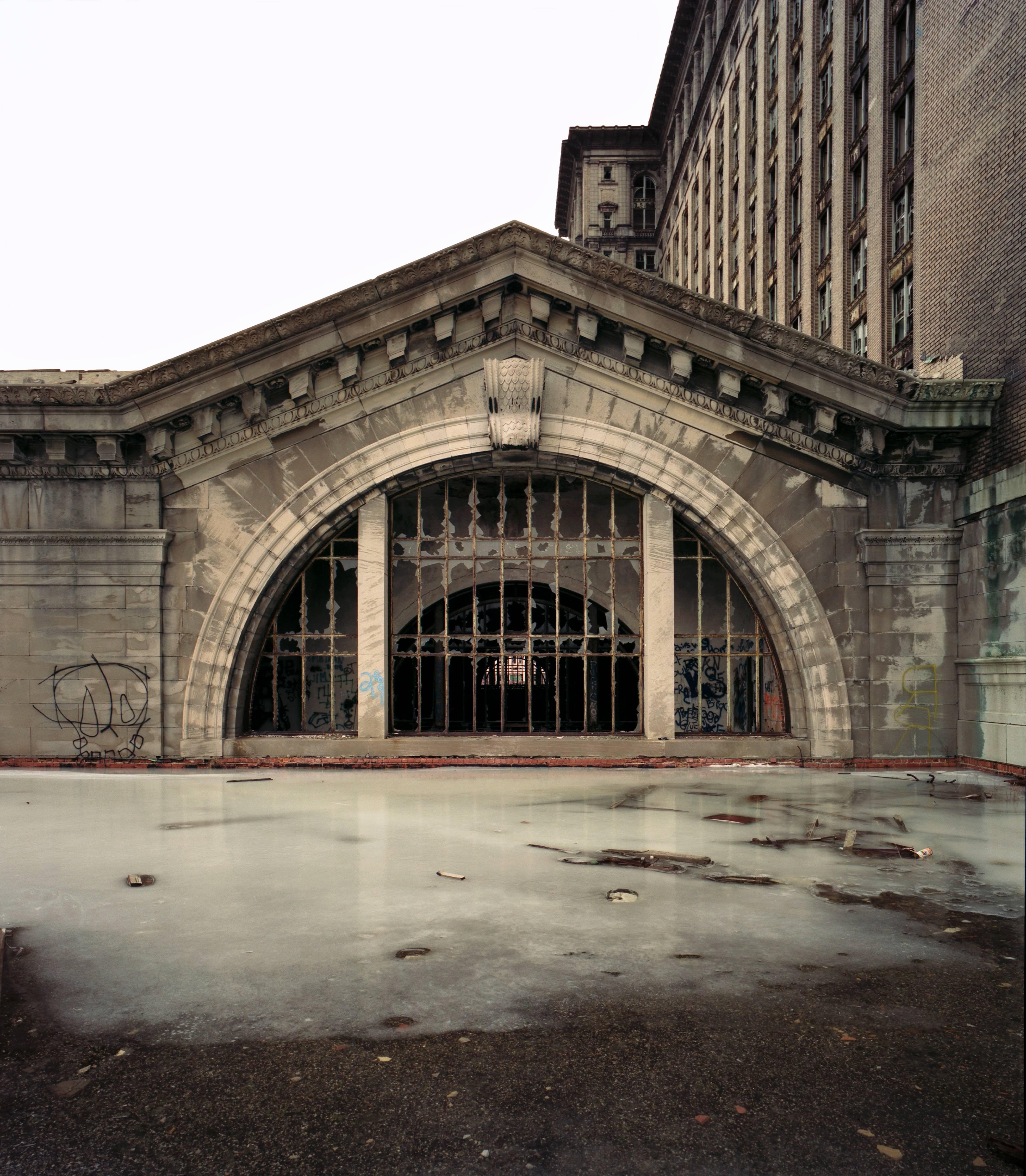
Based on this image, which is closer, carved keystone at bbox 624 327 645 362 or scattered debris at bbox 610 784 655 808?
scattered debris at bbox 610 784 655 808

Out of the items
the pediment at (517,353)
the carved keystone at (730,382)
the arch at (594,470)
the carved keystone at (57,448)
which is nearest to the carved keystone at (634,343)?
the pediment at (517,353)

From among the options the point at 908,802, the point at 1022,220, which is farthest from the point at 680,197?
the point at 908,802

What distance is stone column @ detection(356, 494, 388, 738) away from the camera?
44.9 ft

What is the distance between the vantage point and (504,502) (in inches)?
558

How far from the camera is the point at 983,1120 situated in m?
3.06

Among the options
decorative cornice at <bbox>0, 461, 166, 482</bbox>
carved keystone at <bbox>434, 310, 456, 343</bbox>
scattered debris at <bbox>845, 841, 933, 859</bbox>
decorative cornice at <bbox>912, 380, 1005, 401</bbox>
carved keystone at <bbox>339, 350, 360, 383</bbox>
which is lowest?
scattered debris at <bbox>845, 841, 933, 859</bbox>

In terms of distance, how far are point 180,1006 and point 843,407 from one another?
11916 mm

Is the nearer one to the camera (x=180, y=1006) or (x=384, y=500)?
(x=180, y=1006)

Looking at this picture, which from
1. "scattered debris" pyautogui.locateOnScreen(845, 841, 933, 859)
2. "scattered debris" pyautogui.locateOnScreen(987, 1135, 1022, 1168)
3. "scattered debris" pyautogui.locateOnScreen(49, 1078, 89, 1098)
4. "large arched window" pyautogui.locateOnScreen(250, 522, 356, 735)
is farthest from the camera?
"large arched window" pyautogui.locateOnScreen(250, 522, 356, 735)

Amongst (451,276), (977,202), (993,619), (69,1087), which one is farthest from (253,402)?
(977,202)

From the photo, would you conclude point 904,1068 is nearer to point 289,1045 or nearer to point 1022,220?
point 289,1045

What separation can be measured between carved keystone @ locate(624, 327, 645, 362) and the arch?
44.0 inches

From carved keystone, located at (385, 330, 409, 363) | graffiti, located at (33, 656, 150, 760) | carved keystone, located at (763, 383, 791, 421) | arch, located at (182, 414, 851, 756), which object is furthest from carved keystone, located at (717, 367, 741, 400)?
graffiti, located at (33, 656, 150, 760)

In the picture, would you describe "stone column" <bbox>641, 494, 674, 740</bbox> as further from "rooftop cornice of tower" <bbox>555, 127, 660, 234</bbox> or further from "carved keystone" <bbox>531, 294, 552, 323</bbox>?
A: "rooftop cornice of tower" <bbox>555, 127, 660, 234</bbox>
